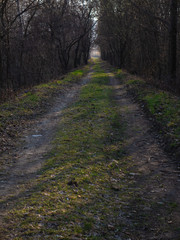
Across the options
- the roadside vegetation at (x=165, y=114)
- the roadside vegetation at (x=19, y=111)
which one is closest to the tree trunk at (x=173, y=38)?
the roadside vegetation at (x=165, y=114)

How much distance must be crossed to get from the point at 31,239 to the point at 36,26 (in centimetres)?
2613

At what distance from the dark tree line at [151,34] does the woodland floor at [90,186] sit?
766cm

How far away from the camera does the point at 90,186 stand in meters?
4.88

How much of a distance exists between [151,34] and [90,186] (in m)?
19.4

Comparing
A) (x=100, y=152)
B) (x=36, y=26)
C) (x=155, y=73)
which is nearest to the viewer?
(x=100, y=152)

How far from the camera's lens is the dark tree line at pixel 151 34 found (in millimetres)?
14459

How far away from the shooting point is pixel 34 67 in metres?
33.2

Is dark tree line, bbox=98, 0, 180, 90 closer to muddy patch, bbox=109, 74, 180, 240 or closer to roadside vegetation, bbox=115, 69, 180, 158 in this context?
roadside vegetation, bbox=115, 69, 180, 158

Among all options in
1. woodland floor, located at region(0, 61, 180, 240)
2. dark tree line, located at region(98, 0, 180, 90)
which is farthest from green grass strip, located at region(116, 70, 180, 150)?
dark tree line, located at region(98, 0, 180, 90)

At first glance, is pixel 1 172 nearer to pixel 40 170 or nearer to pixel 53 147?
pixel 40 170

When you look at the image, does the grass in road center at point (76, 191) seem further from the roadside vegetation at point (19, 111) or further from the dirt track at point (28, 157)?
the roadside vegetation at point (19, 111)

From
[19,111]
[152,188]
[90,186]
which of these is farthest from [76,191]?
[19,111]

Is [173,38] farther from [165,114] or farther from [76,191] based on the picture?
[76,191]

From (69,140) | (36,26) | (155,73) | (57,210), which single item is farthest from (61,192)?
(36,26)
